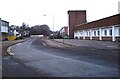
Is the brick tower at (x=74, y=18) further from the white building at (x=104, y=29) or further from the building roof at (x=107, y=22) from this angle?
the building roof at (x=107, y=22)

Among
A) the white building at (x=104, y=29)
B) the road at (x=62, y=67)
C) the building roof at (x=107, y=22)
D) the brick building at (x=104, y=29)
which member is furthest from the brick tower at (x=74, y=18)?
the road at (x=62, y=67)

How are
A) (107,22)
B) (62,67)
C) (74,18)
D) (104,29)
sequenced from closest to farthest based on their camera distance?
(62,67), (107,22), (104,29), (74,18)

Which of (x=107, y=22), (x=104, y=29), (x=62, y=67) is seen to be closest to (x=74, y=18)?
(x=104, y=29)

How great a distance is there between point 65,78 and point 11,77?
2.25 metres

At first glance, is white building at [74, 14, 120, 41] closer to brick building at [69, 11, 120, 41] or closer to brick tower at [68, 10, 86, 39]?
brick building at [69, 11, 120, 41]

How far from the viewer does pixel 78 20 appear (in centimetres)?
10681

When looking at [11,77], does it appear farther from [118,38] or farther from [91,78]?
[118,38]

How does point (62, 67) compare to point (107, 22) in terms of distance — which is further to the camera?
point (107, 22)

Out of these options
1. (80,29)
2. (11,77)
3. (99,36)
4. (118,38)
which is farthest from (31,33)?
(11,77)

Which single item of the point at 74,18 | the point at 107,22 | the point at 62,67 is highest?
the point at 74,18

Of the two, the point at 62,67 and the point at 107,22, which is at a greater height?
the point at 107,22

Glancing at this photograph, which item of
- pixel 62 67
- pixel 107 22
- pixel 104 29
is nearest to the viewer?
pixel 62 67

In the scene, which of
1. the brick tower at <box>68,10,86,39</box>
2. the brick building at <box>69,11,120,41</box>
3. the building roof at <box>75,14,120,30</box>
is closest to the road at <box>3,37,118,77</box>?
the building roof at <box>75,14,120,30</box>

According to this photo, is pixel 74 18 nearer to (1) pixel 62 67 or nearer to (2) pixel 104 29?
(2) pixel 104 29
